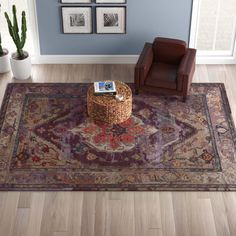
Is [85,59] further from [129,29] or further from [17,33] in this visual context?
[17,33]

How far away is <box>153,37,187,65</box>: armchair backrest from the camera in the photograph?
701 cm

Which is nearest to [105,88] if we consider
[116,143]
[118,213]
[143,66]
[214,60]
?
[143,66]

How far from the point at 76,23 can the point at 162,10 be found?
1230 millimetres

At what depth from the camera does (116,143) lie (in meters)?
6.25

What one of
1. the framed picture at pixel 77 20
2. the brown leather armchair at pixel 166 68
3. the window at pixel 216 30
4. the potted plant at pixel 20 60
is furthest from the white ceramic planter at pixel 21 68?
the window at pixel 216 30

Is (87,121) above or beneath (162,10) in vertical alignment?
beneath

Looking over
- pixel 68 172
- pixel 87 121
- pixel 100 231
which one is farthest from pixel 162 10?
pixel 100 231

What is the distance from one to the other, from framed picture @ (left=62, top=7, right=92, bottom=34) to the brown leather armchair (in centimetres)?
91

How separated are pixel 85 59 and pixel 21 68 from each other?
1006 millimetres

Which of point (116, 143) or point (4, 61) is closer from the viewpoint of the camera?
point (116, 143)

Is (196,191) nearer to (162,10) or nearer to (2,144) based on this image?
(2,144)

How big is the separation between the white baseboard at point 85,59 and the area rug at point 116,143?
2.04ft

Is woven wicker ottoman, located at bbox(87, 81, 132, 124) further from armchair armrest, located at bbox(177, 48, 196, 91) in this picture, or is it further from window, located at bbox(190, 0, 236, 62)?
window, located at bbox(190, 0, 236, 62)

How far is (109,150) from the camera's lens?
242 inches
